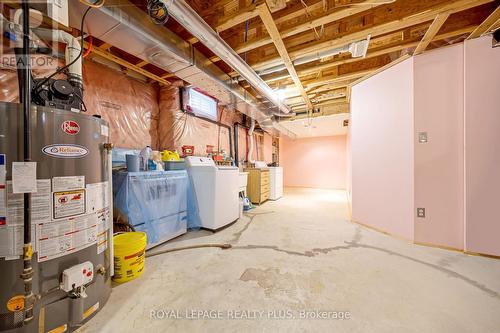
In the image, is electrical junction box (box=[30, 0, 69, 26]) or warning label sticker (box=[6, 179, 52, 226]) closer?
warning label sticker (box=[6, 179, 52, 226])

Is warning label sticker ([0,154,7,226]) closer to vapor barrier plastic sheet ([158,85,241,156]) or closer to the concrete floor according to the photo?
the concrete floor

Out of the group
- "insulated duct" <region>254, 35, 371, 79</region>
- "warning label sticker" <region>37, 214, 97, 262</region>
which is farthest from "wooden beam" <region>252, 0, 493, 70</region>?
"warning label sticker" <region>37, 214, 97, 262</region>

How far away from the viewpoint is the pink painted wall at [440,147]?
81.4 inches

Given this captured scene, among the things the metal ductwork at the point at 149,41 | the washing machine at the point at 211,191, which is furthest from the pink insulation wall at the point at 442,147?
the washing machine at the point at 211,191

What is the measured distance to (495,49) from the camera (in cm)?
188

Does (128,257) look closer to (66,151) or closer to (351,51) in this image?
(66,151)

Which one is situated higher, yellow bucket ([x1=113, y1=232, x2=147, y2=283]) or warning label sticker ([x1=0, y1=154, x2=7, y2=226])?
warning label sticker ([x1=0, y1=154, x2=7, y2=226])

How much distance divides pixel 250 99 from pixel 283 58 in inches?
48.1

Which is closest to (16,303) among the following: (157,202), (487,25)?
(157,202)

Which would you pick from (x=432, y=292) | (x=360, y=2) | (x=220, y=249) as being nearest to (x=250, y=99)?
(x=360, y=2)

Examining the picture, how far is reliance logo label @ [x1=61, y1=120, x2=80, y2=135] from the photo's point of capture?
994 mm

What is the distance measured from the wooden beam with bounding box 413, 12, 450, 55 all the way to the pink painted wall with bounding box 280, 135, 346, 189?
219 inches

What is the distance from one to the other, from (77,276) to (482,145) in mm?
3668

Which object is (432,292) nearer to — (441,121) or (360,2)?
(441,121)
